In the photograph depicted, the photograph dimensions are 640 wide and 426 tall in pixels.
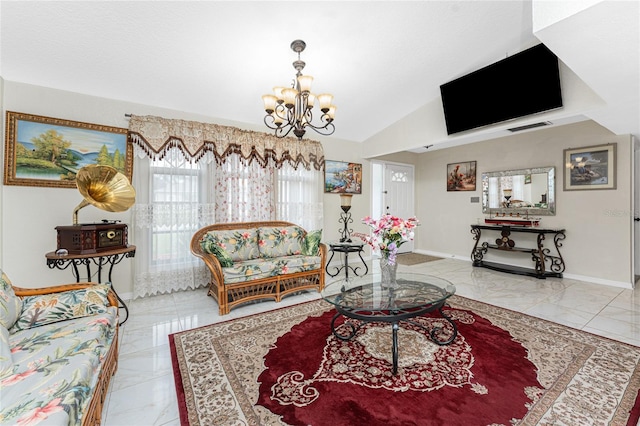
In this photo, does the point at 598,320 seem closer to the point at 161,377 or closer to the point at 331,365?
the point at 331,365

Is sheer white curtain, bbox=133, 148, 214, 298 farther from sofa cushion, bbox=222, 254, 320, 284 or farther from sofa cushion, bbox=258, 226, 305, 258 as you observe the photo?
sofa cushion, bbox=222, 254, 320, 284

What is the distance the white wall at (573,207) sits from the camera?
3.84 metres

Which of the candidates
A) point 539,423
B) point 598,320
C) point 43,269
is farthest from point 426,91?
point 43,269

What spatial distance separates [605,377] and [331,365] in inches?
72.0

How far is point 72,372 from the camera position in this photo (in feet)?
3.73

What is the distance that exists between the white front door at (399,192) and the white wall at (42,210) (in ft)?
15.5

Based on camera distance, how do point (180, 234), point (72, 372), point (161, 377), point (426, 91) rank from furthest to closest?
point (426, 91), point (180, 234), point (161, 377), point (72, 372)

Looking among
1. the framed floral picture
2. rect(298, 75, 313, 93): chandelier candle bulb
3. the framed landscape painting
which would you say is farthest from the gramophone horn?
the framed floral picture

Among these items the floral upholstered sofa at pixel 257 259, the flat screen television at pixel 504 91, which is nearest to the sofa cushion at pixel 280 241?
the floral upholstered sofa at pixel 257 259

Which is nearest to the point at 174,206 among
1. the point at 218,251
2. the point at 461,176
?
the point at 218,251

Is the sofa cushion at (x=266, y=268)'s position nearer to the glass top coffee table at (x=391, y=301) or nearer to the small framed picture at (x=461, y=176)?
the glass top coffee table at (x=391, y=301)

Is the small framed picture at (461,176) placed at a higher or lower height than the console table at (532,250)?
higher

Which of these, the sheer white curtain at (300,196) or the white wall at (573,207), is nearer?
the white wall at (573,207)

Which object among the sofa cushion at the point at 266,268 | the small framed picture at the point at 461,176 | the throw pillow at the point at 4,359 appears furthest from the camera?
the small framed picture at the point at 461,176
